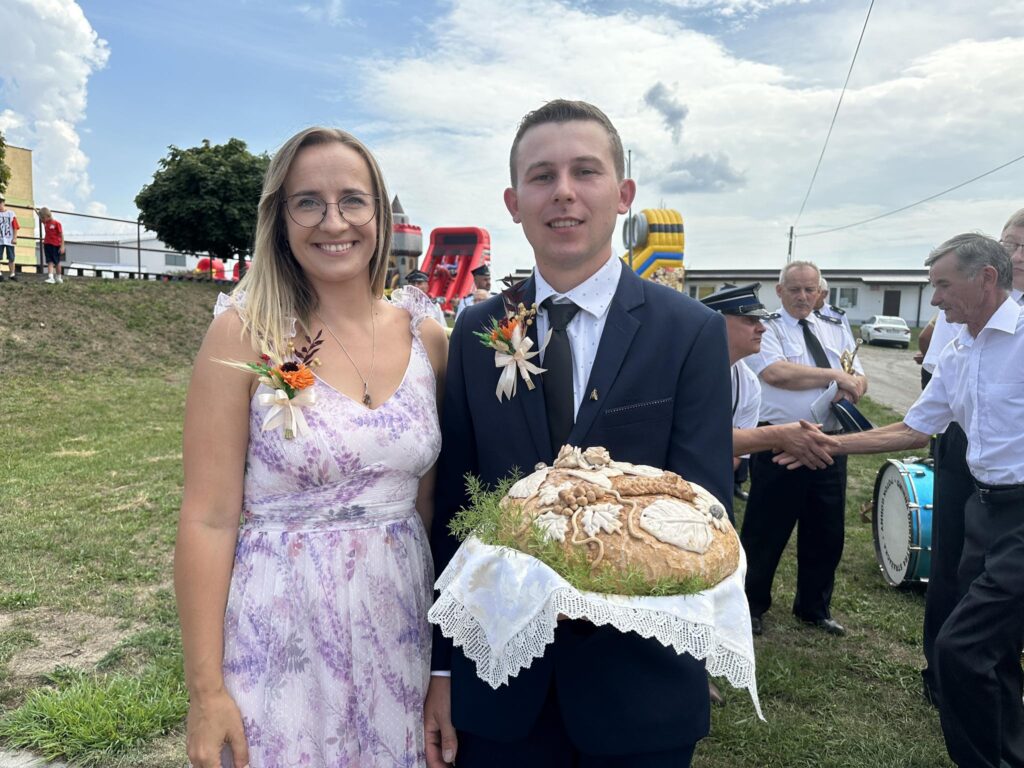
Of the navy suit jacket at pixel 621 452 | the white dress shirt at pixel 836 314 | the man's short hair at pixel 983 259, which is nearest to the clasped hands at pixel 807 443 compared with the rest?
the man's short hair at pixel 983 259

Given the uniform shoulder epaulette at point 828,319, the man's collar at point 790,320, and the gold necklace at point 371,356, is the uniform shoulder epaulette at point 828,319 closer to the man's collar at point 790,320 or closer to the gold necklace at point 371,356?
the man's collar at point 790,320

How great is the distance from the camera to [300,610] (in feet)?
6.51

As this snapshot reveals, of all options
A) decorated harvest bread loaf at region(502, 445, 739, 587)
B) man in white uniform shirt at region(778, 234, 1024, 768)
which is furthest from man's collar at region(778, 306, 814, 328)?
decorated harvest bread loaf at region(502, 445, 739, 587)

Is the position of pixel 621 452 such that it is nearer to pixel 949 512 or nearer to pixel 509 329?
pixel 509 329

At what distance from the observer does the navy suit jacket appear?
1699 mm

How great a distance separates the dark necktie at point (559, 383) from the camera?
1.87 m

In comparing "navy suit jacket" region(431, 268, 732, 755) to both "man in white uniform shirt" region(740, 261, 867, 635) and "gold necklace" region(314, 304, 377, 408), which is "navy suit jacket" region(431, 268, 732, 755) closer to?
"gold necklace" region(314, 304, 377, 408)

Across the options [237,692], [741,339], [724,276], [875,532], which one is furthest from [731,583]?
[724,276]

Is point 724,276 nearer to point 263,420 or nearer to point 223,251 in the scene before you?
point 223,251

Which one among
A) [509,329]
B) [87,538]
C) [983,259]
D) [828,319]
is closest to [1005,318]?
[983,259]

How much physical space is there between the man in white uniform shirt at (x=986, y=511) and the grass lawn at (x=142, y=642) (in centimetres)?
63

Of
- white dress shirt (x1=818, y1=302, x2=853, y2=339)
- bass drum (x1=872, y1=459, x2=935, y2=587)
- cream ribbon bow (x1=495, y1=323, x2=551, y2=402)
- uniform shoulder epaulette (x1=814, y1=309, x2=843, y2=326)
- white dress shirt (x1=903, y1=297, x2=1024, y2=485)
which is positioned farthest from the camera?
white dress shirt (x1=818, y1=302, x2=853, y2=339)

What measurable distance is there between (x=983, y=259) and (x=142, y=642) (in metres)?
5.22

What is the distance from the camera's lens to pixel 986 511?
326cm
